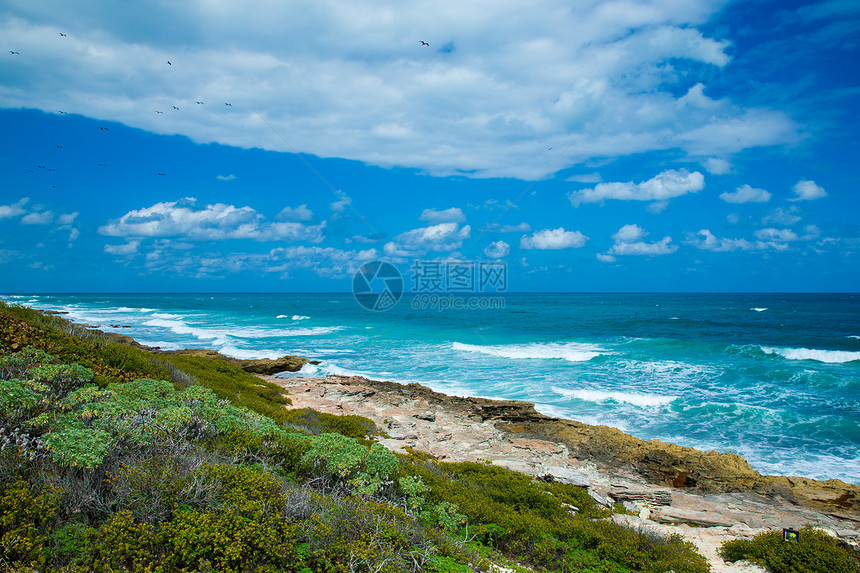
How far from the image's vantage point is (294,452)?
6578 millimetres

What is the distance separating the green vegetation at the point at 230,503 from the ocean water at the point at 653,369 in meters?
9.63

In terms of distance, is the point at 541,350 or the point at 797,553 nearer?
the point at 797,553

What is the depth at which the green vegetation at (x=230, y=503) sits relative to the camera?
3.96m

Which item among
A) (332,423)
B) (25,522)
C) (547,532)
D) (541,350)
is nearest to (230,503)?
(25,522)

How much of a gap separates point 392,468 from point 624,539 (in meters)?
3.47

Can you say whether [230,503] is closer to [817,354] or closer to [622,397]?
[622,397]

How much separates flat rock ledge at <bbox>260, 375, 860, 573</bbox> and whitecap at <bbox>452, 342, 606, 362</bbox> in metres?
14.1

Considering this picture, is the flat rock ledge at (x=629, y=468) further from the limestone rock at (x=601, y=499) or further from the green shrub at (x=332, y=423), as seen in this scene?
the green shrub at (x=332, y=423)

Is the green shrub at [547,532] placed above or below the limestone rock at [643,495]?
above

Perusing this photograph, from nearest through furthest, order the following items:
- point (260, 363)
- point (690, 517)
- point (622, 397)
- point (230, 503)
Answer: point (230, 503), point (690, 517), point (622, 397), point (260, 363)

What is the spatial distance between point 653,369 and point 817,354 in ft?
47.2

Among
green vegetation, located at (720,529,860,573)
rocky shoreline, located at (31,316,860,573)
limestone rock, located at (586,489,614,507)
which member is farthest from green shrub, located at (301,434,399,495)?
green vegetation, located at (720,529,860,573)

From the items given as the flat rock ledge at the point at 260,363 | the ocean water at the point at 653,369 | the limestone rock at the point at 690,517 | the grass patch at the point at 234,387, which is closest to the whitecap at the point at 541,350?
the ocean water at the point at 653,369

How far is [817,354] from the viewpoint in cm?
3028
